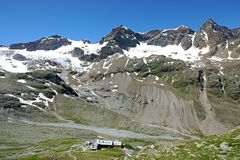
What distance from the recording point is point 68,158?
285 ft

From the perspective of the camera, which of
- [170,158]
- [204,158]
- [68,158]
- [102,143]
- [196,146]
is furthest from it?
[102,143]

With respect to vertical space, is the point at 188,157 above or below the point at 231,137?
below

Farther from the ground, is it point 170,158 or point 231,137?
point 231,137

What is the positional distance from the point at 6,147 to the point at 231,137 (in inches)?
7105

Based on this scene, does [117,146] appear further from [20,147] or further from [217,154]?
[217,154]

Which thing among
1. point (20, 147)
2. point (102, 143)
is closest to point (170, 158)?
point (102, 143)

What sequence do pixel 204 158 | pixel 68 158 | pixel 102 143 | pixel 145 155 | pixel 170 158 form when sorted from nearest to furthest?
pixel 204 158 → pixel 170 158 → pixel 145 155 → pixel 68 158 → pixel 102 143

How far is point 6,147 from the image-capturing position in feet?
634

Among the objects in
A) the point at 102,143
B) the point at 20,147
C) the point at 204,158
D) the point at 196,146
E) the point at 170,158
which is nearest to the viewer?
the point at 204,158

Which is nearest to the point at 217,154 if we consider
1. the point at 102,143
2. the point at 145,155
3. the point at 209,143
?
the point at 209,143

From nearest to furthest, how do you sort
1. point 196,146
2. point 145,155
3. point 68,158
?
1. point 196,146
2. point 145,155
3. point 68,158

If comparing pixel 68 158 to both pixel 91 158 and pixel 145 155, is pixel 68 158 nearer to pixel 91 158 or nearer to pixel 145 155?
pixel 91 158

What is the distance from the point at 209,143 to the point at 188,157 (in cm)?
347

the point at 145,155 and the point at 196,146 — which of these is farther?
the point at 145,155
